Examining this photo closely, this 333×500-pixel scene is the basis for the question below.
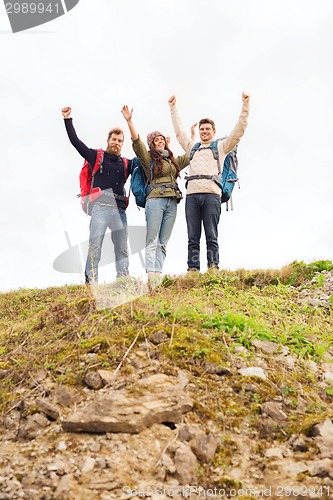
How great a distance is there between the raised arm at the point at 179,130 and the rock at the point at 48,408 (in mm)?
6242

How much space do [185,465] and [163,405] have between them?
580 mm

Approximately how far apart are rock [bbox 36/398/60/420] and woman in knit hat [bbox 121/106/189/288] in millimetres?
4459

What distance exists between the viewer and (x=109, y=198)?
29.9ft

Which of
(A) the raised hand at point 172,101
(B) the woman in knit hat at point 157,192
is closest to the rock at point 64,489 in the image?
(B) the woman in knit hat at point 157,192

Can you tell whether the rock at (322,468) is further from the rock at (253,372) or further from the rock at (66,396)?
the rock at (66,396)

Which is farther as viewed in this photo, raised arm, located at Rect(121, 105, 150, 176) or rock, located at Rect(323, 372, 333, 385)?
raised arm, located at Rect(121, 105, 150, 176)

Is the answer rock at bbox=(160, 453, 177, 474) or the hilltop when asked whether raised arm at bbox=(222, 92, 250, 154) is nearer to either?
the hilltop

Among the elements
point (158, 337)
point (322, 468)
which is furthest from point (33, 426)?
point (322, 468)

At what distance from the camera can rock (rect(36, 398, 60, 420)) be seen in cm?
427

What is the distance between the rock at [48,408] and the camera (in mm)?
4273

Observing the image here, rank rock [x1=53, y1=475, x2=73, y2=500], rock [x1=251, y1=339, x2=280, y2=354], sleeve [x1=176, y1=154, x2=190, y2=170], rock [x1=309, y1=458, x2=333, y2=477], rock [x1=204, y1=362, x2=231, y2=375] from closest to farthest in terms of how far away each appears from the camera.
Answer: rock [x1=53, y1=475, x2=73, y2=500], rock [x1=309, y1=458, x2=333, y2=477], rock [x1=204, y1=362, x2=231, y2=375], rock [x1=251, y1=339, x2=280, y2=354], sleeve [x1=176, y1=154, x2=190, y2=170]

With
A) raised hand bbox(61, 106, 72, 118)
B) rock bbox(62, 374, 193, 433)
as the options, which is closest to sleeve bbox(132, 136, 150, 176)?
raised hand bbox(61, 106, 72, 118)

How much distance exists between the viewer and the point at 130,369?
468 cm

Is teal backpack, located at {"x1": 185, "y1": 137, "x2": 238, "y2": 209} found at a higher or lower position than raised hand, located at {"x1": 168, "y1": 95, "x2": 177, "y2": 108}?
lower
